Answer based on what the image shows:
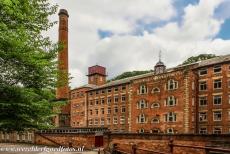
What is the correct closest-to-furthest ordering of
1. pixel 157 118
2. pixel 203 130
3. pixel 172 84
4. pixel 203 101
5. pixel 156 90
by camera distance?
pixel 203 130, pixel 203 101, pixel 172 84, pixel 157 118, pixel 156 90

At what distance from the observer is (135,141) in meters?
26.0

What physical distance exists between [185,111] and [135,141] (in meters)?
19.0

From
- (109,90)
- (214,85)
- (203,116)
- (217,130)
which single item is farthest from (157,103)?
(109,90)

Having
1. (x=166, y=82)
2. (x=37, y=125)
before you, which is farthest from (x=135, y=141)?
(x=166, y=82)

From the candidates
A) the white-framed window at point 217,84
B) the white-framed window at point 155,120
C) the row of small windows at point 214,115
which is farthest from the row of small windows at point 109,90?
the white-framed window at point 217,84

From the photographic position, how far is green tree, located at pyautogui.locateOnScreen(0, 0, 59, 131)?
10.2 meters

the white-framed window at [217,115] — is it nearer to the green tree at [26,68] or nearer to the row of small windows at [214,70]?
the row of small windows at [214,70]

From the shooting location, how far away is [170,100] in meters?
45.7

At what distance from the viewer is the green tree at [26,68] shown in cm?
1020

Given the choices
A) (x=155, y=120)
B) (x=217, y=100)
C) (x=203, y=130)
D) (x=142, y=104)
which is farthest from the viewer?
(x=142, y=104)

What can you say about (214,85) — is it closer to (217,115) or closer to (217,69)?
(217,69)

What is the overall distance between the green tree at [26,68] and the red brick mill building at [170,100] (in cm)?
2254

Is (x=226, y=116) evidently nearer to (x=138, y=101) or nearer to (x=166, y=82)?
(x=166, y=82)

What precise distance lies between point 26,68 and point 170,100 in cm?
3647
